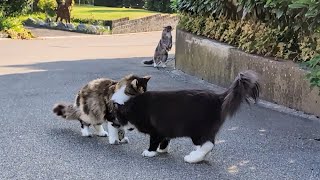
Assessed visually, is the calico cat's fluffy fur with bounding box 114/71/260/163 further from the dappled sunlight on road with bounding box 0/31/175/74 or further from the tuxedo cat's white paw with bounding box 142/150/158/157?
the dappled sunlight on road with bounding box 0/31/175/74

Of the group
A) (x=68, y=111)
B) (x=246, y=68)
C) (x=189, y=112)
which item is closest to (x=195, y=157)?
(x=189, y=112)

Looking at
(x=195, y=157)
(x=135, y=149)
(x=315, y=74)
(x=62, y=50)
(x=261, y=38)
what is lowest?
(x=62, y=50)

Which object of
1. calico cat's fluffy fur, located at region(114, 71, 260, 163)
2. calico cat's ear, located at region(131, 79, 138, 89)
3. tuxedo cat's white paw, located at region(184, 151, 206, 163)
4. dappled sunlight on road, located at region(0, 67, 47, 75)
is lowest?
dappled sunlight on road, located at region(0, 67, 47, 75)

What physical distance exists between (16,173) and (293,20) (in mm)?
4602

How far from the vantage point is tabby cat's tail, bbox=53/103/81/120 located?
672cm

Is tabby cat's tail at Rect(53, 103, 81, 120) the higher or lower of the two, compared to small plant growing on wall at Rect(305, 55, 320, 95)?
lower

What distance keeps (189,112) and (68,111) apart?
1947 mm

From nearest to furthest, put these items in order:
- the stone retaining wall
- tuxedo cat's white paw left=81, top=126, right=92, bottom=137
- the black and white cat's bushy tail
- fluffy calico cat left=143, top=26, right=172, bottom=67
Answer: the black and white cat's bushy tail
tuxedo cat's white paw left=81, top=126, right=92, bottom=137
the stone retaining wall
fluffy calico cat left=143, top=26, right=172, bottom=67

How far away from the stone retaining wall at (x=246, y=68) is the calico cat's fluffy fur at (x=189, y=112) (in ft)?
7.69

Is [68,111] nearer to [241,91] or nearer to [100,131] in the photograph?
[100,131]

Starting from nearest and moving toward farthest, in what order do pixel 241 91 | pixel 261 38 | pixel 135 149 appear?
pixel 241 91 → pixel 135 149 → pixel 261 38

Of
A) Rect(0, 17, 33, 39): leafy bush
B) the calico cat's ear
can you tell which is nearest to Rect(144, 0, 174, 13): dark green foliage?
Rect(0, 17, 33, 39): leafy bush

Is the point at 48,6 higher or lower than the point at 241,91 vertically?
lower

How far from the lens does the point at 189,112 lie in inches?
219
